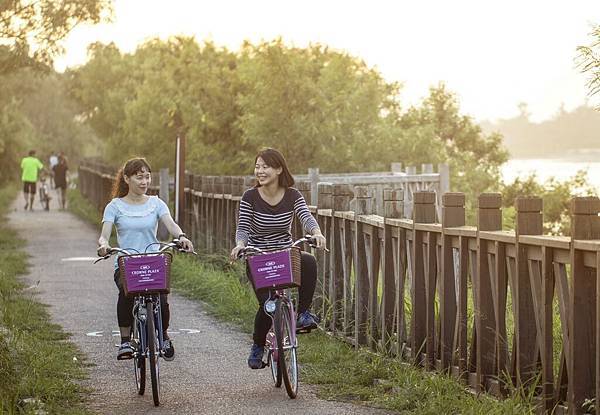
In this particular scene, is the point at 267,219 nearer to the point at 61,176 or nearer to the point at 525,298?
the point at 525,298

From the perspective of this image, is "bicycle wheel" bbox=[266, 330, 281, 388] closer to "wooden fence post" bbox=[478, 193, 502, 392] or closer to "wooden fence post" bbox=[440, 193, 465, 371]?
"wooden fence post" bbox=[440, 193, 465, 371]

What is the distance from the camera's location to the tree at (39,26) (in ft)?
91.1

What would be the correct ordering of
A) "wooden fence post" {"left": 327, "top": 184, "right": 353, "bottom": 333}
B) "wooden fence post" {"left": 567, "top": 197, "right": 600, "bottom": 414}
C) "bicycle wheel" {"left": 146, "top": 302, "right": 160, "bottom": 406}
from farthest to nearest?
"wooden fence post" {"left": 327, "top": 184, "right": 353, "bottom": 333} → "bicycle wheel" {"left": 146, "top": 302, "right": 160, "bottom": 406} → "wooden fence post" {"left": 567, "top": 197, "right": 600, "bottom": 414}

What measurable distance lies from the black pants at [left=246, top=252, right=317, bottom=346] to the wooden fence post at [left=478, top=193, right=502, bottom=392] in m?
1.44

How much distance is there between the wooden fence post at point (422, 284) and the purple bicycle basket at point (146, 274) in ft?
5.92

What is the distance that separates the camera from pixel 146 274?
345 inches

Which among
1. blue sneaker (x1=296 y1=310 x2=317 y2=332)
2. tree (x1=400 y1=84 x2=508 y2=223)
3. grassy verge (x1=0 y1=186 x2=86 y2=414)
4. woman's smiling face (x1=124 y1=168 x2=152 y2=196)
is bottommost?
grassy verge (x1=0 y1=186 x2=86 y2=414)

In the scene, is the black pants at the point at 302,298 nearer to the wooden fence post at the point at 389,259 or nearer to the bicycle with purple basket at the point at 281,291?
the bicycle with purple basket at the point at 281,291

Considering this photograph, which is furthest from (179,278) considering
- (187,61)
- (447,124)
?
(447,124)

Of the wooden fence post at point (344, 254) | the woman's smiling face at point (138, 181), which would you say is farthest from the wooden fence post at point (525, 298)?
the wooden fence post at point (344, 254)

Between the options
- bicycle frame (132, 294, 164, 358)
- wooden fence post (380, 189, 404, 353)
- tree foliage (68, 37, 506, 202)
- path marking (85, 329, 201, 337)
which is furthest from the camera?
tree foliage (68, 37, 506, 202)

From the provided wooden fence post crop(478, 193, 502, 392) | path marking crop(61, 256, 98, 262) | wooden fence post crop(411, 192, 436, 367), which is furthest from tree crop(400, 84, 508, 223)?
wooden fence post crop(478, 193, 502, 392)

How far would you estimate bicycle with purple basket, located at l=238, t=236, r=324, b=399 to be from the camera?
8805mm

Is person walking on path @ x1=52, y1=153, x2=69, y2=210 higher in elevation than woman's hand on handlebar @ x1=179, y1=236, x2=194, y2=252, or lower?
higher
